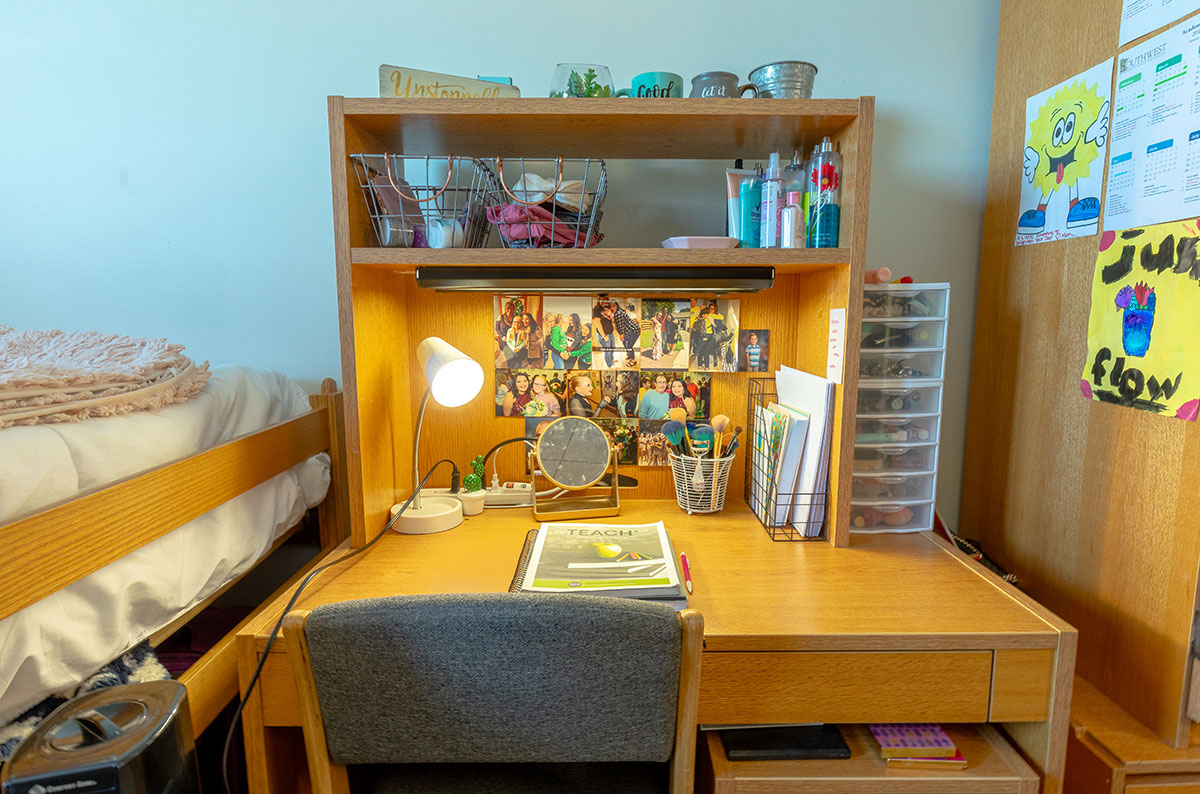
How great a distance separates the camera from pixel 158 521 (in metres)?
0.94

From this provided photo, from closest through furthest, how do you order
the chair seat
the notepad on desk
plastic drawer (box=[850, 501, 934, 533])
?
the chair seat
the notepad on desk
plastic drawer (box=[850, 501, 934, 533])

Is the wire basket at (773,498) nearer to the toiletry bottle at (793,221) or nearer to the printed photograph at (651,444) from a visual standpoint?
the printed photograph at (651,444)

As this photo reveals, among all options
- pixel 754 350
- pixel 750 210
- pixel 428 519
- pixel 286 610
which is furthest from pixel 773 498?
pixel 286 610

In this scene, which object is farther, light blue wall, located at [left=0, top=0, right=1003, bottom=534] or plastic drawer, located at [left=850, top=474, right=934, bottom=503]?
light blue wall, located at [left=0, top=0, right=1003, bottom=534]

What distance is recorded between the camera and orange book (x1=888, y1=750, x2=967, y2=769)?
35.5 inches

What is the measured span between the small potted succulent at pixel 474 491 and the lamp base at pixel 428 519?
3cm

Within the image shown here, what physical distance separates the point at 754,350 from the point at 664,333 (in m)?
0.22

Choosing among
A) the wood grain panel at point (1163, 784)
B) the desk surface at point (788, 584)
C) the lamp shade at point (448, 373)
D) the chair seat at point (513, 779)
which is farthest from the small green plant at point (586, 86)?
the wood grain panel at point (1163, 784)

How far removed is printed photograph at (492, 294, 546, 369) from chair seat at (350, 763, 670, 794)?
86 centimetres

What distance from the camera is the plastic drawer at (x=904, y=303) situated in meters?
1.26

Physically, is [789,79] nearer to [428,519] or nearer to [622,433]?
[622,433]

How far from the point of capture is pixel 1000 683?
2.99ft

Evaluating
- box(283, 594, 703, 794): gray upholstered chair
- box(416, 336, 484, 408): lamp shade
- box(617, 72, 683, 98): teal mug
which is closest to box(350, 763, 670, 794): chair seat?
box(283, 594, 703, 794): gray upholstered chair

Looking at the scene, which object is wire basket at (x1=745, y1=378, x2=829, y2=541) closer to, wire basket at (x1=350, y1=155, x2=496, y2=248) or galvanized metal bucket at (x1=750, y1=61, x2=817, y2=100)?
galvanized metal bucket at (x1=750, y1=61, x2=817, y2=100)
